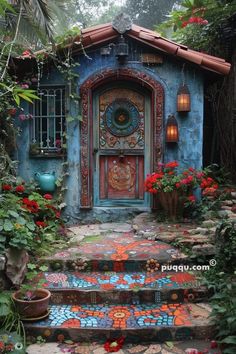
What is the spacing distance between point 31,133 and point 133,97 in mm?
1928

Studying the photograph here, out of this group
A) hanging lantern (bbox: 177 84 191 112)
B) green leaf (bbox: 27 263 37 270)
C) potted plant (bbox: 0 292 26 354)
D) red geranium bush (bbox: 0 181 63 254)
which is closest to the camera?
potted plant (bbox: 0 292 26 354)

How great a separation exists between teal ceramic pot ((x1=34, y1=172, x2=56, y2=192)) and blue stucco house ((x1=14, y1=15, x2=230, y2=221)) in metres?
0.20

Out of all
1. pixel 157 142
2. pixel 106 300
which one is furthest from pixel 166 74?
pixel 106 300

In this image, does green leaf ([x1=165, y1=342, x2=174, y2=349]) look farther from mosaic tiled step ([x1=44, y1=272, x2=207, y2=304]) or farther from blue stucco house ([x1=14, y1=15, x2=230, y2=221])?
blue stucco house ([x1=14, y1=15, x2=230, y2=221])

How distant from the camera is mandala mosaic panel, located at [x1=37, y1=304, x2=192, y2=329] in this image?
3545 millimetres

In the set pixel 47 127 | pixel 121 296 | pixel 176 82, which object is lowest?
pixel 121 296

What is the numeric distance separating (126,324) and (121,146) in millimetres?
3699

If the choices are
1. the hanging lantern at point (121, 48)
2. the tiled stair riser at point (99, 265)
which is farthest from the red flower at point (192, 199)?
the hanging lantern at point (121, 48)

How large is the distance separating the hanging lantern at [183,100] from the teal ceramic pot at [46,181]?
2482mm

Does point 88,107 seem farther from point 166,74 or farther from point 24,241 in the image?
point 24,241

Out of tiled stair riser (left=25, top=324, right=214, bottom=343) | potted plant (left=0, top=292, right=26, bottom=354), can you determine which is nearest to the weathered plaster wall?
tiled stair riser (left=25, top=324, right=214, bottom=343)

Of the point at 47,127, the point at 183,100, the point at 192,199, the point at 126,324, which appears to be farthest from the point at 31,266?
the point at 183,100

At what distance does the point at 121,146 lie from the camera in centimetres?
668

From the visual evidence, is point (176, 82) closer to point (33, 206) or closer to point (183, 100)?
point (183, 100)
